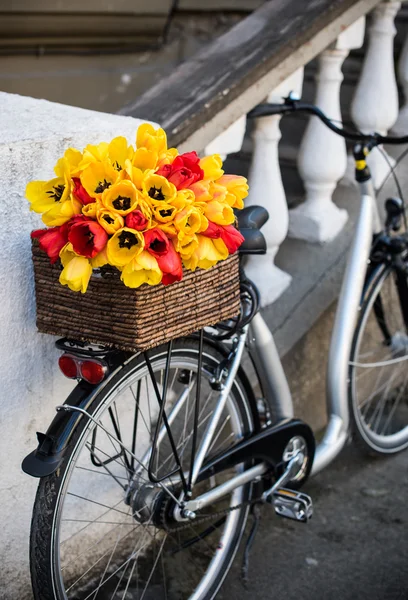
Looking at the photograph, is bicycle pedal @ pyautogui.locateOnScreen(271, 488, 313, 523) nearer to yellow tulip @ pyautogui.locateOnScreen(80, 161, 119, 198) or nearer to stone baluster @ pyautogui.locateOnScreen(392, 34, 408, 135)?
yellow tulip @ pyautogui.locateOnScreen(80, 161, 119, 198)

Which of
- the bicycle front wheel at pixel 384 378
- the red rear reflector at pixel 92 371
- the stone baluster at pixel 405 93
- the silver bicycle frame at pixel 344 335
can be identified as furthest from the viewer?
the stone baluster at pixel 405 93

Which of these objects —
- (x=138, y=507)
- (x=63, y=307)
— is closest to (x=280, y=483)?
(x=138, y=507)

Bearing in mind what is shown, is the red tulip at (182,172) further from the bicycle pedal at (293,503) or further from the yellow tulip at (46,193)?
the bicycle pedal at (293,503)

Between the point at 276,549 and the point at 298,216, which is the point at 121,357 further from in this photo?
the point at 298,216

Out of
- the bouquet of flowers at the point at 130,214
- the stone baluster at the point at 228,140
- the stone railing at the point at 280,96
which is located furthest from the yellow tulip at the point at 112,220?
the stone baluster at the point at 228,140

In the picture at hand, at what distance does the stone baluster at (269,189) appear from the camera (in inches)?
110

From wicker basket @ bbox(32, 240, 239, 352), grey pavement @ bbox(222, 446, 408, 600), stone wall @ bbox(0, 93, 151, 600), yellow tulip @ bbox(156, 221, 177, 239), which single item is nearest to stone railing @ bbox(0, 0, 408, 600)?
stone wall @ bbox(0, 93, 151, 600)

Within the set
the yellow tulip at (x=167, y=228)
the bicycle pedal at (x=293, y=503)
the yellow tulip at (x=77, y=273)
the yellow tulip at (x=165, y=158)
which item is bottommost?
the bicycle pedal at (x=293, y=503)

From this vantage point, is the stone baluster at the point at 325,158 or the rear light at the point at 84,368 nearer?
the rear light at the point at 84,368

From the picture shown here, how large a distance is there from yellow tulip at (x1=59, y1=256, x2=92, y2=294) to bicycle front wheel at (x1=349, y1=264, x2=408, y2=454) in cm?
158

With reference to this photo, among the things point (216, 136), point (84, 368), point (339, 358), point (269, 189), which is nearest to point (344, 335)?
point (339, 358)

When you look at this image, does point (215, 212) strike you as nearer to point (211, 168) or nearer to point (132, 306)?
point (211, 168)

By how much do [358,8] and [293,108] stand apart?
697 mm

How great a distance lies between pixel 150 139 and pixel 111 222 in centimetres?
24
